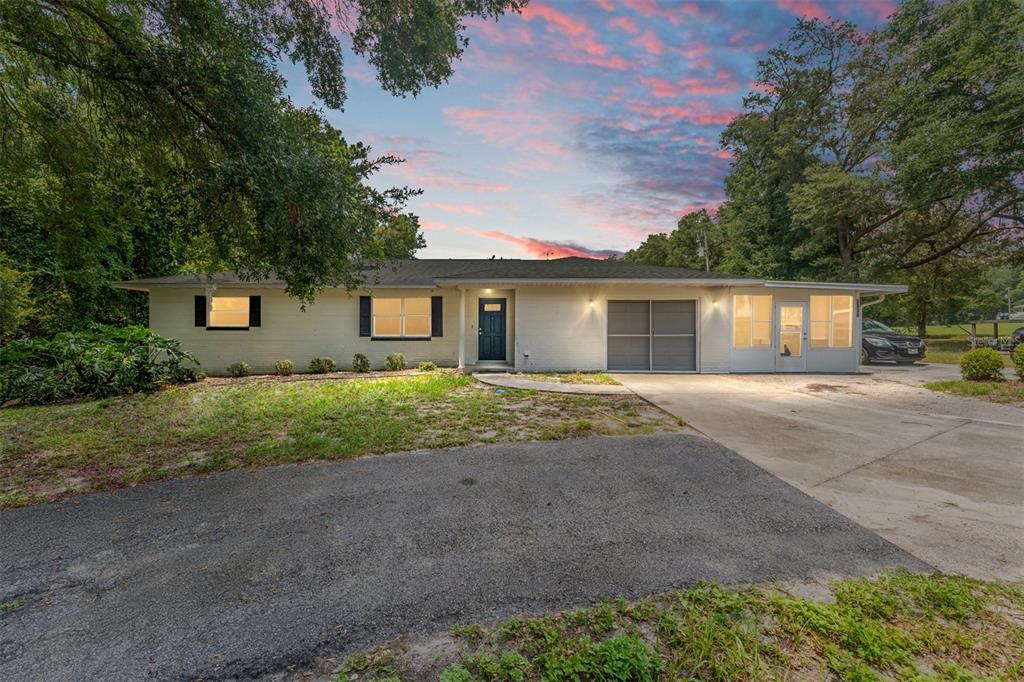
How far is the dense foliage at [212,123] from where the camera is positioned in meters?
4.27

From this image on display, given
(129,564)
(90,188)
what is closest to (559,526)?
(129,564)

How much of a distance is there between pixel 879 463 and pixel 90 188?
10197 millimetres

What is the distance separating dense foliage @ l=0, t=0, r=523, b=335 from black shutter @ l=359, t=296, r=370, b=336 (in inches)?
215

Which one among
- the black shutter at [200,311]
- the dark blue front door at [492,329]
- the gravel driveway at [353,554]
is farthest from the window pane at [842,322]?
the black shutter at [200,311]

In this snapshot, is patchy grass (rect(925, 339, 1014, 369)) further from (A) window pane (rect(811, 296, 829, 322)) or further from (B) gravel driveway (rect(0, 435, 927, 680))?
(B) gravel driveway (rect(0, 435, 927, 680))

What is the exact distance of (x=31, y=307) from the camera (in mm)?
10602

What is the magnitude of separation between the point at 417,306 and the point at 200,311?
230 inches

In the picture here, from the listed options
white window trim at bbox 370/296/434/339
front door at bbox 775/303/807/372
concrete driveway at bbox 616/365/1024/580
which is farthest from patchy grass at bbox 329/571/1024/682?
white window trim at bbox 370/296/434/339

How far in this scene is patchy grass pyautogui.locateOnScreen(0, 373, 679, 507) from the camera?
4.18 metres

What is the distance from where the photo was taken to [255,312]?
1116 centimetres

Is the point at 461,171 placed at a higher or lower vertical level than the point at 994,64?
lower

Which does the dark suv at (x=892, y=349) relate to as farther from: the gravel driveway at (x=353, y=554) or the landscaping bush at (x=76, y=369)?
the landscaping bush at (x=76, y=369)

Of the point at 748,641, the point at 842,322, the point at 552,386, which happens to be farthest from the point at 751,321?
the point at 748,641

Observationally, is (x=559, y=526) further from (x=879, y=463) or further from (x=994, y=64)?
(x=994, y=64)
